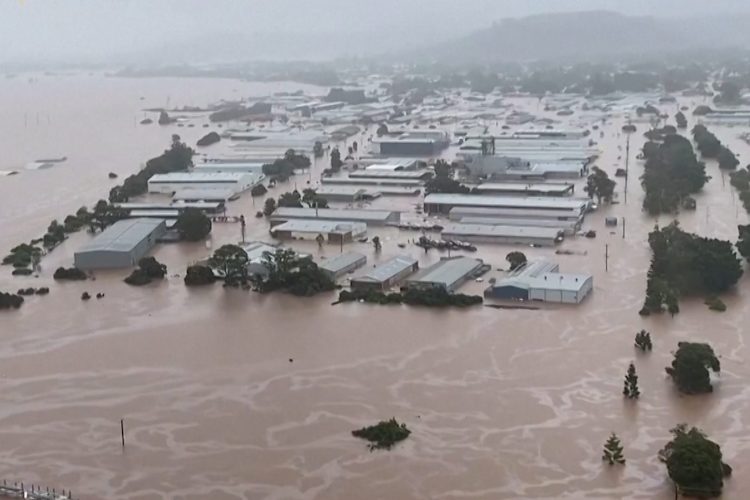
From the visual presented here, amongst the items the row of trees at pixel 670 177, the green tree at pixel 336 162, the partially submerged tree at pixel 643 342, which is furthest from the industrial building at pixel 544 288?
the green tree at pixel 336 162

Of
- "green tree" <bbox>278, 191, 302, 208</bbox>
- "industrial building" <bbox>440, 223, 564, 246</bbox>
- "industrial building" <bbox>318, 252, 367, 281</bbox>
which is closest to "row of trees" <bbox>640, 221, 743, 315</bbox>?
"industrial building" <bbox>440, 223, 564, 246</bbox>

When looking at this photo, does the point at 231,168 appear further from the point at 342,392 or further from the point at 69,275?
the point at 342,392

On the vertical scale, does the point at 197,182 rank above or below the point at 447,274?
above

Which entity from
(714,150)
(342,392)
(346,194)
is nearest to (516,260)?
(342,392)

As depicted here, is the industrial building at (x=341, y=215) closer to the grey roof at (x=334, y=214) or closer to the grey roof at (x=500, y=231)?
the grey roof at (x=334, y=214)

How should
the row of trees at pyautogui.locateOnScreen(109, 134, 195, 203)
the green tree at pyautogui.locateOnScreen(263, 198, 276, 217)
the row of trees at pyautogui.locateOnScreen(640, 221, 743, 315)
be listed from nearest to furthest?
the row of trees at pyautogui.locateOnScreen(640, 221, 743, 315) < the green tree at pyautogui.locateOnScreen(263, 198, 276, 217) < the row of trees at pyautogui.locateOnScreen(109, 134, 195, 203)

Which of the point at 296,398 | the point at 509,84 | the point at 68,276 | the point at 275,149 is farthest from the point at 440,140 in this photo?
the point at 509,84

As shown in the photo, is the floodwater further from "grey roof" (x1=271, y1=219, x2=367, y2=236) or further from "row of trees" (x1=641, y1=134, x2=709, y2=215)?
"row of trees" (x1=641, y1=134, x2=709, y2=215)
